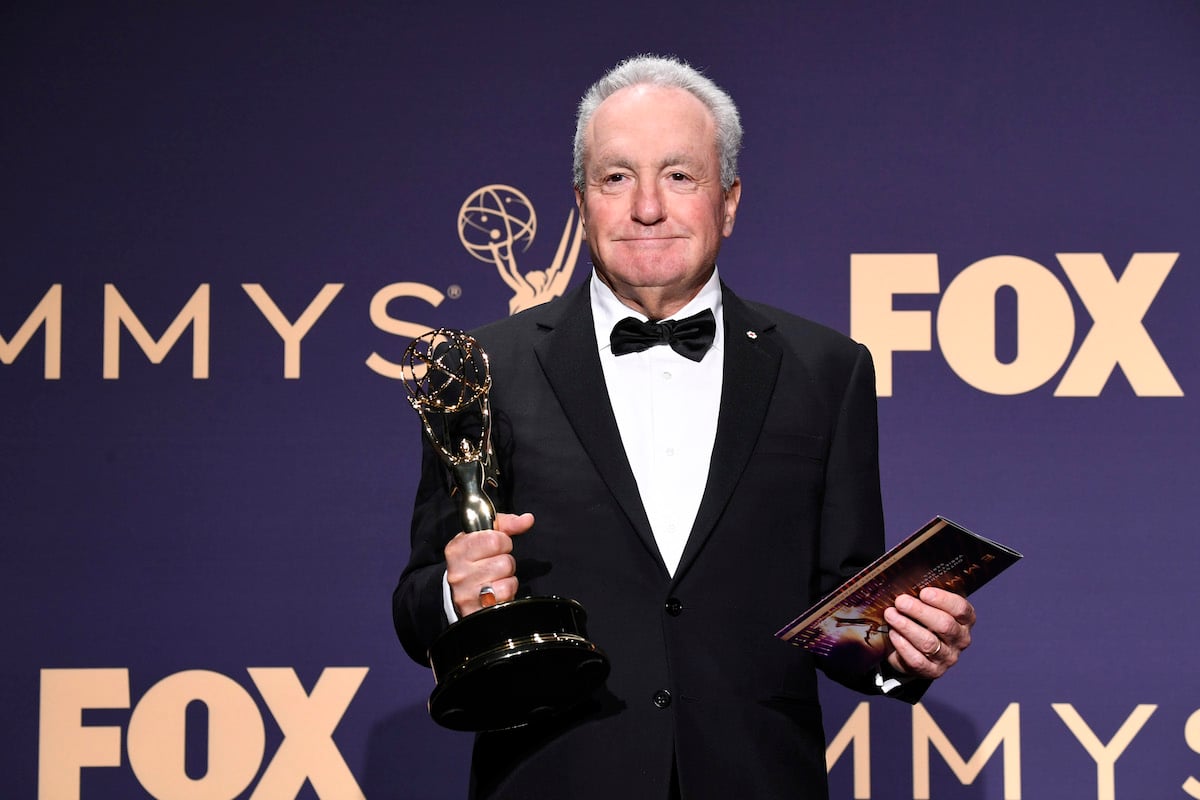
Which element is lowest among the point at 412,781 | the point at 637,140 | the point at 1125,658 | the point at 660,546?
the point at 412,781

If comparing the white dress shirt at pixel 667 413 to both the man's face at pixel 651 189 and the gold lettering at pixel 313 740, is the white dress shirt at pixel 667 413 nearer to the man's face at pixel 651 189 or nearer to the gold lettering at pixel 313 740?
the man's face at pixel 651 189

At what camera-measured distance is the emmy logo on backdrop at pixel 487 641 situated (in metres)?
1.56

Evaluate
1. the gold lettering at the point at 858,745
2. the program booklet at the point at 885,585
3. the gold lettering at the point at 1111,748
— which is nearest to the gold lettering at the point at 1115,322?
the gold lettering at the point at 1111,748

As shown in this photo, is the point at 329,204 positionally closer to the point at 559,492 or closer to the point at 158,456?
the point at 158,456

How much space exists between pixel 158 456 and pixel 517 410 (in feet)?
5.08

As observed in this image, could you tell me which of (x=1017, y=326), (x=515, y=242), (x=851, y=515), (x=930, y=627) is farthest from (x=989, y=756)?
(x=515, y=242)

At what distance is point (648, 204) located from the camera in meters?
1.86

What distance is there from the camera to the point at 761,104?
3100mm

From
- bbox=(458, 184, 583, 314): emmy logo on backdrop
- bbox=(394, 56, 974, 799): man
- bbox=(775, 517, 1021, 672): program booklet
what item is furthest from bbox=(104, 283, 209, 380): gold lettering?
bbox=(775, 517, 1021, 672): program booklet

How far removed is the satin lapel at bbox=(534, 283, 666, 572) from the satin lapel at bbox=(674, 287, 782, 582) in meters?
0.08

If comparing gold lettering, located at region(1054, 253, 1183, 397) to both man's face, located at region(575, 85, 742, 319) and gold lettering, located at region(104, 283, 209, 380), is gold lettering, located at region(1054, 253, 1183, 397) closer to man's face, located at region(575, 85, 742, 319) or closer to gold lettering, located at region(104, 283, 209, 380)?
man's face, located at region(575, 85, 742, 319)

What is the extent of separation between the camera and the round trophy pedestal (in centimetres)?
156

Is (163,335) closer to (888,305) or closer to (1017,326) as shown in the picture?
(888,305)

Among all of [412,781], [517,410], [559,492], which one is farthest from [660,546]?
[412,781]
